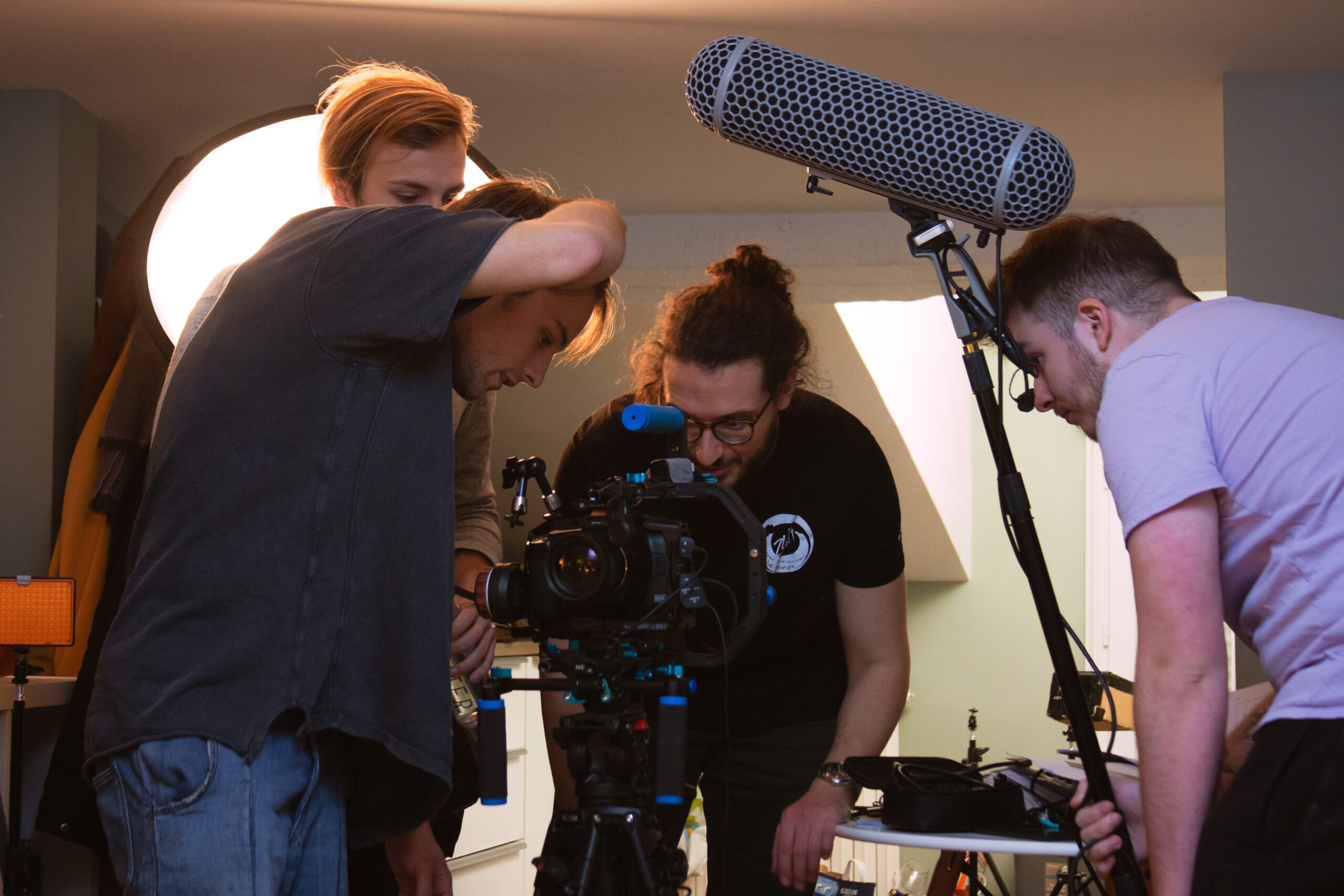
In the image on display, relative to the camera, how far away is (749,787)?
1622 millimetres

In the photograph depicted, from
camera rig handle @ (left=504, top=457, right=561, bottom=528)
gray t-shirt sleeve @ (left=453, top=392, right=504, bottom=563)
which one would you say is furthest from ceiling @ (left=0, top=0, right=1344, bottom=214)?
camera rig handle @ (left=504, top=457, right=561, bottom=528)

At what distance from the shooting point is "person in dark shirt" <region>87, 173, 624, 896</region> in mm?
861

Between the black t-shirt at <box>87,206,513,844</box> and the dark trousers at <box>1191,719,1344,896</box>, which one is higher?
the black t-shirt at <box>87,206,513,844</box>

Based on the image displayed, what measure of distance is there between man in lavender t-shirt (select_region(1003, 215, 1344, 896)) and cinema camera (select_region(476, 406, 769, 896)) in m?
0.40

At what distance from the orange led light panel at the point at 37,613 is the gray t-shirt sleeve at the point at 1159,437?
1853 millimetres

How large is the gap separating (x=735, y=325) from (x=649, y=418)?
0.46 m

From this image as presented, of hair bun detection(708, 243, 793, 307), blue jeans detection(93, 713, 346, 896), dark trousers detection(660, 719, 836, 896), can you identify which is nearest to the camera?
blue jeans detection(93, 713, 346, 896)

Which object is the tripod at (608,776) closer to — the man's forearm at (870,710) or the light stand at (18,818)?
the man's forearm at (870,710)

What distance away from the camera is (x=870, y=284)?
3.57 metres

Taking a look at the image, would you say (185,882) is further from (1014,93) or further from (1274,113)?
(1274,113)

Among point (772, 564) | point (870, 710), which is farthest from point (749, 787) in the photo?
point (772, 564)

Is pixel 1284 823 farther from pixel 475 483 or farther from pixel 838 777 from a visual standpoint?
pixel 475 483

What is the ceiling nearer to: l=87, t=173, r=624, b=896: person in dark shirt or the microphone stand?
the microphone stand

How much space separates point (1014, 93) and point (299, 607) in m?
2.26
